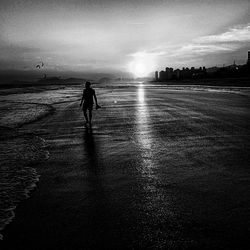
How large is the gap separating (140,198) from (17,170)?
3666 mm

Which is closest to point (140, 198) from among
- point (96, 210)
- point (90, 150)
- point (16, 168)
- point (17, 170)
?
point (96, 210)

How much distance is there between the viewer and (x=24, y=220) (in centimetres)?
438

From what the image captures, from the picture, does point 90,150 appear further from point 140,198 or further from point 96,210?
point 96,210

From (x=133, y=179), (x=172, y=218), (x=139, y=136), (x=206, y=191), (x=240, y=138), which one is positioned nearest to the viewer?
(x=172, y=218)

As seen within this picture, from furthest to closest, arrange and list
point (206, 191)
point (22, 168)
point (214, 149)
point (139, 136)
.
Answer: point (139, 136) < point (214, 149) < point (22, 168) < point (206, 191)

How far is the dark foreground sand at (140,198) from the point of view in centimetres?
372

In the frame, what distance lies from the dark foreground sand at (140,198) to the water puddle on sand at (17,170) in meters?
0.19

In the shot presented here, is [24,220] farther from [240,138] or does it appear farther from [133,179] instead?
[240,138]

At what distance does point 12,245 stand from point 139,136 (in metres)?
7.54

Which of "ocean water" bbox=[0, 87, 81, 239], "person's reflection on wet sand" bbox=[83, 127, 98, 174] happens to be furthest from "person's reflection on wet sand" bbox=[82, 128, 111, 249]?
"ocean water" bbox=[0, 87, 81, 239]

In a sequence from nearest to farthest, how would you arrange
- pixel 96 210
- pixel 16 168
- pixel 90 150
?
pixel 96 210
pixel 16 168
pixel 90 150

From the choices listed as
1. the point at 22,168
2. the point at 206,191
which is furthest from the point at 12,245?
the point at 22,168

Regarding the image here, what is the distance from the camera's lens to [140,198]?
16.5ft

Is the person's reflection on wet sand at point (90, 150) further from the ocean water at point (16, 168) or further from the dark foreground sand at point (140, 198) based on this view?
the ocean water at point (16, 168)
